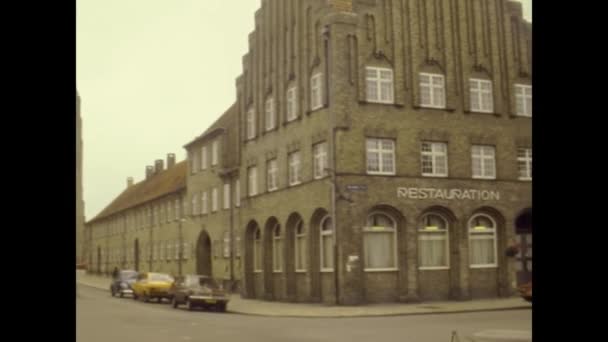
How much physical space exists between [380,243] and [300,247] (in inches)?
→ 131

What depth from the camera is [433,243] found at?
22703 mm

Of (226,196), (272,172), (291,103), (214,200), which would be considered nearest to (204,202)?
(214,200)

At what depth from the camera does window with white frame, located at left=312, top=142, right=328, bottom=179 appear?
24.0 metres

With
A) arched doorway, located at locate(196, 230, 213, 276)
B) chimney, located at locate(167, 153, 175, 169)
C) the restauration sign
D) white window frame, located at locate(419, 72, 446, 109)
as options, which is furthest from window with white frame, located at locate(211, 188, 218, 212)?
white window frame, located at locate(419, 72, 446, 109)

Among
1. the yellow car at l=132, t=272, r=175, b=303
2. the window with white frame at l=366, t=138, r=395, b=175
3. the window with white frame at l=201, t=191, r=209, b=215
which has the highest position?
the window with white frame at l=366, t=138, r=395, b=175

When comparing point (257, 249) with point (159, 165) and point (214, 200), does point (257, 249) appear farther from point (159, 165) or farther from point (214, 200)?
point (159, 165)

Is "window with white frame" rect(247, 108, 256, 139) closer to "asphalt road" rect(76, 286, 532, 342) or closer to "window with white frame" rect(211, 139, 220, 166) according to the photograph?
"window with white frame" rect(211, 139, 220, 166)

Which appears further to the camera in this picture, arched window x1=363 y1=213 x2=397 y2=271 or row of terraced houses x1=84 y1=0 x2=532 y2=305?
arched window x1=363 y1=213 x2=397 y2=271

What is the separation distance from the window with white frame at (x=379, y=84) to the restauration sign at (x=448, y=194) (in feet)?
10.0

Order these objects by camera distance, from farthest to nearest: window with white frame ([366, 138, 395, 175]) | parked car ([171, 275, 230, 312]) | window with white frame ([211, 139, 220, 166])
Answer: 1. window with white frame ([211, 139, 220, 166])
2. window with white frame ([366, 138, 395, 175])
3. parked car ([171, 275, 230, 312])

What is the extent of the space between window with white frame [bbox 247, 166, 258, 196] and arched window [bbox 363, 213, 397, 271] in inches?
170
